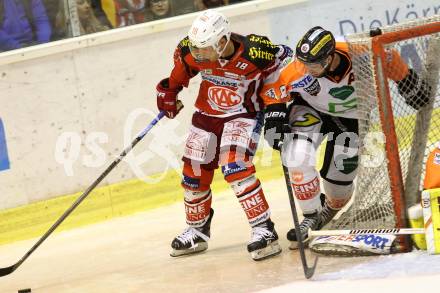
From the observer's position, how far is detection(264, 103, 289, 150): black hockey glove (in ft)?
15.7

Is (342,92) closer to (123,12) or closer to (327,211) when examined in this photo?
(327,211)

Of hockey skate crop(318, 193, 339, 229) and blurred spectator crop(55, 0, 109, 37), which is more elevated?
blurred spectator crop(55, 0, 109, 37)

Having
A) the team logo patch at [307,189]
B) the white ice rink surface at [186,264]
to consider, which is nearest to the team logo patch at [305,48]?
the team logo patch at [307,189]

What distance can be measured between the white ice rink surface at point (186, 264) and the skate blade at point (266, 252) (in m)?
0.04

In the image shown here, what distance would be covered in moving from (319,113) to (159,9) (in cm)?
211

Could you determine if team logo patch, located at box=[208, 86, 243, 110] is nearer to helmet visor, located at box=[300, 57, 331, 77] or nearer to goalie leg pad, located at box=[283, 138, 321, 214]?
goalie leg pad, located at box=[283, 138, 321, 214]

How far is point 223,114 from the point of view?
511cm

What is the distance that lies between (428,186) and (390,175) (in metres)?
0.19

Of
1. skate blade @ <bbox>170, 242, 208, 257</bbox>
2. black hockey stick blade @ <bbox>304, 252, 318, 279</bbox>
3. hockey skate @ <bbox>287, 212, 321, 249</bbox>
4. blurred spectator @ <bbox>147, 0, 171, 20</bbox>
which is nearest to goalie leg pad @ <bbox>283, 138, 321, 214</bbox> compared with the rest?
hockey skate @ <bbox>287, 212, 321, 249</bbox>

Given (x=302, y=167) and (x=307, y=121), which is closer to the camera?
(x=302, y=167)

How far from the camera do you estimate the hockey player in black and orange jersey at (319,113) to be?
15.3 feet

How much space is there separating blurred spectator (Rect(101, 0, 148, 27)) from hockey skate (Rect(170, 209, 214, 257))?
1.97 m

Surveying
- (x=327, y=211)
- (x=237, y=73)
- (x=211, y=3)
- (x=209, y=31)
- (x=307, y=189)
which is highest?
(x=209, y=31)

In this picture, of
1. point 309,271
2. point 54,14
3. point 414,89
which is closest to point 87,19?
point 54,14
